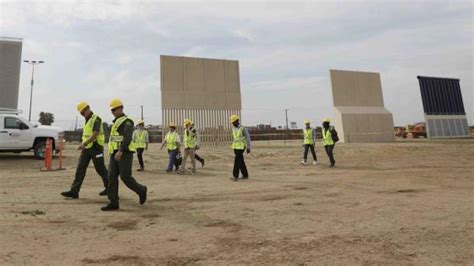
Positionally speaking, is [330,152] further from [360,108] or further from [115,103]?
[360,108]

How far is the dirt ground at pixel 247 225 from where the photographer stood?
419 cm

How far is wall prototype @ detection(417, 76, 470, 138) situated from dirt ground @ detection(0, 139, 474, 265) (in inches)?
1106

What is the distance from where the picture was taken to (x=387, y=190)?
8.65 metres

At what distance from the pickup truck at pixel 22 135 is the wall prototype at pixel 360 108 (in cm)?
2174

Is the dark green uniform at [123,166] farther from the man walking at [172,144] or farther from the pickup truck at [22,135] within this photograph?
the pickup truck at [22,135]

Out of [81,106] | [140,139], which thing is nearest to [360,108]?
[140,139]

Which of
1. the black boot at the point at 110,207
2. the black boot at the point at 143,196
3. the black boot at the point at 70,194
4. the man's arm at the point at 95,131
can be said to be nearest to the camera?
the black boot at the point at 110,207

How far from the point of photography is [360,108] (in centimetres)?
3281

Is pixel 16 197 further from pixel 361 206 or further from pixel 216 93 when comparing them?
pixel 216 93

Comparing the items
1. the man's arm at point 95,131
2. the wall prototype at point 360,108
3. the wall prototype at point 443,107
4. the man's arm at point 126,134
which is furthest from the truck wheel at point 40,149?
the wall prototype at point 443,107

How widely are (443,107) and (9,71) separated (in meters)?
34.5

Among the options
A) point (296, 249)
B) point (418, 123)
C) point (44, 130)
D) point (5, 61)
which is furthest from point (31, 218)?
point (418, 123)

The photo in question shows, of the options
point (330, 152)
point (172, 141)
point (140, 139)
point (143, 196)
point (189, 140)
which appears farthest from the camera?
point (330, 152)

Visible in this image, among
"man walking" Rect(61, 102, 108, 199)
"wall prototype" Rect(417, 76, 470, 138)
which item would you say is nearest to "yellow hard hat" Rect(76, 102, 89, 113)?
"man walking" Rect(61, 102, 108, 199)
